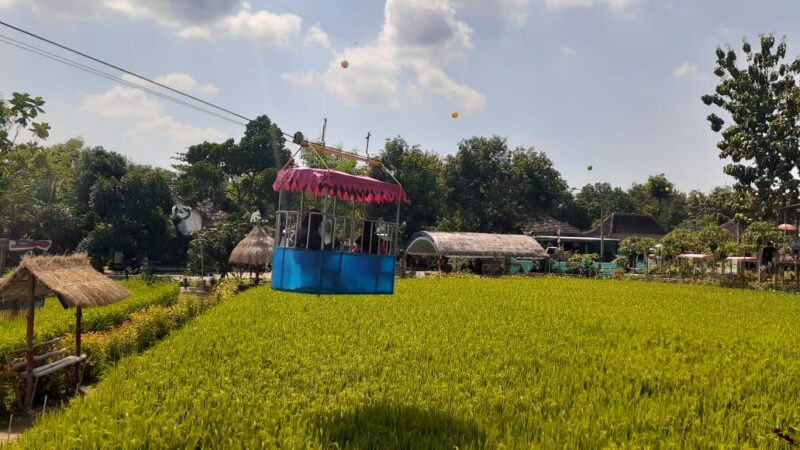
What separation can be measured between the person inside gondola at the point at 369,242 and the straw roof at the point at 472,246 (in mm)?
25961

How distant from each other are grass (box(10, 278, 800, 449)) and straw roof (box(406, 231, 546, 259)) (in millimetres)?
20278

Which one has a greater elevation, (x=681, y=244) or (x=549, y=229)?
(x=549, y=229)

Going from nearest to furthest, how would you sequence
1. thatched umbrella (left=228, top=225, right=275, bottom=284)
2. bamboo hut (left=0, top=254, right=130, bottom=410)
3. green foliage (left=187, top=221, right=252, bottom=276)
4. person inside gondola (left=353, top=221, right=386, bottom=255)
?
1. person inside gondola (left=353, top=221, right=386, bottom=255)
2. bamboo hut (left=0, top=254, right=130, bottom=410)
3. thatched umbrella (left=228, top=225, right=275, bottom=284)
4. green foliage (left=187, top=221, right=252, bottom=276)

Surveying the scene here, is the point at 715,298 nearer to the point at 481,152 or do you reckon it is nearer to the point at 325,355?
the point at 325,355

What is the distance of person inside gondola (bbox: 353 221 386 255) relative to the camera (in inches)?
287

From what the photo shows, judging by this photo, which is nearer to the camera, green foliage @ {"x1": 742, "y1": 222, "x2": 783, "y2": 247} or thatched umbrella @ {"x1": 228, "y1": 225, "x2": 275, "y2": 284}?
thatched umbrella @ {"x1": 228, "y1": 225, "x2": 275, "y2": 284}

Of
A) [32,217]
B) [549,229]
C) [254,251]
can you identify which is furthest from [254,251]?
[549,229]

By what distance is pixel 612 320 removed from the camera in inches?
517

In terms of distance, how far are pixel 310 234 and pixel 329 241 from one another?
30 centimetres

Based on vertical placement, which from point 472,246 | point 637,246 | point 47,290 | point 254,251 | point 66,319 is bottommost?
point 66,319

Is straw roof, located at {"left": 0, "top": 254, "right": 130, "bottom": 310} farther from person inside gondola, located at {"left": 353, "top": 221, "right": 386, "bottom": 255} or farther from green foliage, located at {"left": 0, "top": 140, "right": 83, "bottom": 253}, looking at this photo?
green foliage, located at {"left": 0, "top": 140, "right": 83, "bottom": 253}

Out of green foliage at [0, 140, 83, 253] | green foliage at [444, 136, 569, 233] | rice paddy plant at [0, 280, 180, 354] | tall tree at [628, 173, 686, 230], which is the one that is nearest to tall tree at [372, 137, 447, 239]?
green foliage at [444, 136, 569, 233]

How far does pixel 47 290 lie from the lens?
27.1 feet

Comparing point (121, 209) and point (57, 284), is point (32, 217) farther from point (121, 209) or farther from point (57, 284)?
point (57, 284)
